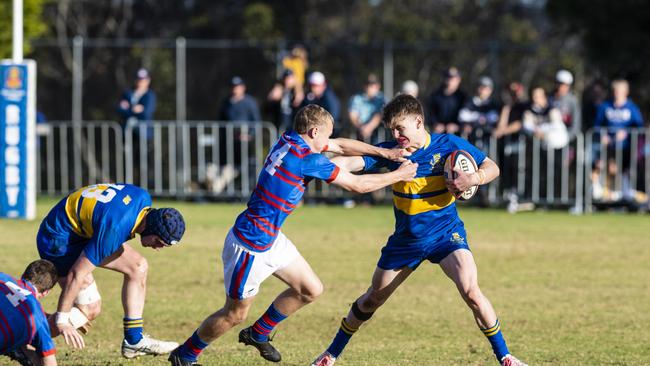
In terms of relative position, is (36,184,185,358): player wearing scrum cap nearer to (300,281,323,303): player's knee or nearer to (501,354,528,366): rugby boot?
(300,281,323,303): player's knee

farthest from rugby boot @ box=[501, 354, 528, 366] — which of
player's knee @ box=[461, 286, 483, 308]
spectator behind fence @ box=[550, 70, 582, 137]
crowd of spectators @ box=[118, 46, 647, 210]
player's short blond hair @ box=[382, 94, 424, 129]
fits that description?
spectator behind fence @ box=[550, 70, 582, 137]

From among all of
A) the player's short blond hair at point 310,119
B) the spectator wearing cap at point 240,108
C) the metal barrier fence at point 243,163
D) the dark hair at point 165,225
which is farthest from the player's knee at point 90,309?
the spectator wearing cap at point 240,108

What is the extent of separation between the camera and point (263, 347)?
26.6ft

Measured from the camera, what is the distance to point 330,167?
7.37m

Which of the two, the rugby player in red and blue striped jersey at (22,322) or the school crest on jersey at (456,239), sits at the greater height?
the school crest on jersey at (456,239)

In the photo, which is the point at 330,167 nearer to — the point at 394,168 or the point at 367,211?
the point at 394,168

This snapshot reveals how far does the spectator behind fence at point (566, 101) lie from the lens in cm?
1869

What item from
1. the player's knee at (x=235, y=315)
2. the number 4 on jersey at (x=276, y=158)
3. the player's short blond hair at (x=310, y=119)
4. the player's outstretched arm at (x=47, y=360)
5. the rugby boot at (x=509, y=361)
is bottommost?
the rugby boot at (x=509, y=361)

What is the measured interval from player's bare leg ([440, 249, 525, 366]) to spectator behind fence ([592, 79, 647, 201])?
1164 cm

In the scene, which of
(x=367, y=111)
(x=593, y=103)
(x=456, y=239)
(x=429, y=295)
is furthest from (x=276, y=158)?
(x=593, y=103)

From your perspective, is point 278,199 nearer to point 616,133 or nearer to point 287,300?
point 287,300

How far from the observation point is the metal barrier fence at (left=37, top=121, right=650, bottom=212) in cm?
1892

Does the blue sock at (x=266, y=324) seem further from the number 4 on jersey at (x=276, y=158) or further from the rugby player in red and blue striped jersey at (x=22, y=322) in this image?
the rugby player in red and blue striped jersey at (x=22, y=322)

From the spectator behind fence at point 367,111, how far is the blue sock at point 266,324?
36.2 ft
